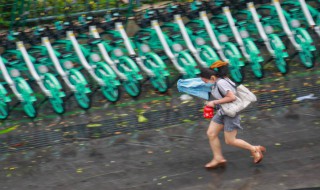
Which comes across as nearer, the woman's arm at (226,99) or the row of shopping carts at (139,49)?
the woman's arm at (226,99)

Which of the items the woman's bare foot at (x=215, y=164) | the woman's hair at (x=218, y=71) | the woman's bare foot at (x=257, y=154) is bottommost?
the woman's bare foot at (x=215, y=164)

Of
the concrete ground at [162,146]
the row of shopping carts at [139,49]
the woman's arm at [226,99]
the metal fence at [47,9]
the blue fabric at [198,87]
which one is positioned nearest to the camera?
the woman's arm at [226,99]

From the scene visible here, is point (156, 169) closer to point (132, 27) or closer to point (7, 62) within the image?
point (7, 62)

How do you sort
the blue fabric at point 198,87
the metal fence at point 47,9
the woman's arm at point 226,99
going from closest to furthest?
the woman's arm at point 226,99 < the blue fabric at point 198,87 < the metal fence at point 47,9

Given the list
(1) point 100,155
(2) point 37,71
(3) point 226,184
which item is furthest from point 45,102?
(3) point 226,184

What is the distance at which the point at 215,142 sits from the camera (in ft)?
29.2

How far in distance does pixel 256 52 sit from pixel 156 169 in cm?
385

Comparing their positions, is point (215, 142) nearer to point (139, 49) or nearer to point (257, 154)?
point (257, 154)

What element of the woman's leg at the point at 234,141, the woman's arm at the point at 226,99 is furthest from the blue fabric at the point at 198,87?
the woman's leg at the point at 234,141

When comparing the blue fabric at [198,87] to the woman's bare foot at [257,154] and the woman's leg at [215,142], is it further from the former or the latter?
the woman's bare foot at [257,154]

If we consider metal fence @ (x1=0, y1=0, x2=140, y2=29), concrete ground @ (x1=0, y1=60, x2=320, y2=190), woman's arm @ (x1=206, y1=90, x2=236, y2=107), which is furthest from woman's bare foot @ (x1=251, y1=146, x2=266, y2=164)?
metal fence @ (x1=0, y1=0, x2=140, y2=29)

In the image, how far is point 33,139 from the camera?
10.8 m

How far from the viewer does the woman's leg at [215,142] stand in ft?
29.0

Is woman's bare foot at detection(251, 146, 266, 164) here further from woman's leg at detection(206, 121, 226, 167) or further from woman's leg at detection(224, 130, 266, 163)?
woman's leg at detection(206, 121, 226, 167)
